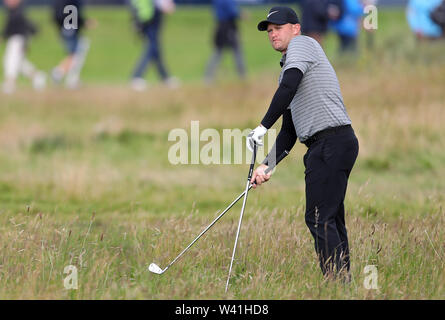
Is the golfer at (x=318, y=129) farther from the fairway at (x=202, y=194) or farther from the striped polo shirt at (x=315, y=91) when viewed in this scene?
the fairway at (x=202, y=194)

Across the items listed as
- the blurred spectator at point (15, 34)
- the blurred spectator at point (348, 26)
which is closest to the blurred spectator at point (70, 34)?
the blurred spectator at point (15, 34)

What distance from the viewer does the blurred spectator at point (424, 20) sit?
54.2 ft

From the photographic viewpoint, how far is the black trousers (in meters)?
5.58

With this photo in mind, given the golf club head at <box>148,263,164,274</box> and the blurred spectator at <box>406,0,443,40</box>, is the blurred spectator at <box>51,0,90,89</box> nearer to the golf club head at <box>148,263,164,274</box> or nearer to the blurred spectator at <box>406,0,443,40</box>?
the blurred spectator at <box>406,0,443,40</box>

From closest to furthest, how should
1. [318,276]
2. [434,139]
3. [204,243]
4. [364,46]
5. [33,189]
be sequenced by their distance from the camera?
[318,276] < [204,243] < [33,189] < [434,139] < [364,46]

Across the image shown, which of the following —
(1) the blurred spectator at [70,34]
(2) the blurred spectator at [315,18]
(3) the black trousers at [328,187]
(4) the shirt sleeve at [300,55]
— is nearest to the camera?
(4) the shirt sleeve at [300,55]

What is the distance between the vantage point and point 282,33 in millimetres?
5664

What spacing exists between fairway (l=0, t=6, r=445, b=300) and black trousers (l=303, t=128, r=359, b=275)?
0.19 m

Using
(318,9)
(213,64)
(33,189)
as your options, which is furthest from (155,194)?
(213,64)

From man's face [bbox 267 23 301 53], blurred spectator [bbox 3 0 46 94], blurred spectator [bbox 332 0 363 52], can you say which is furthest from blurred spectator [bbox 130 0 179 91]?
man's face [bbox 267 23 301 53]

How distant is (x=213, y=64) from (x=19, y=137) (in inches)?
235

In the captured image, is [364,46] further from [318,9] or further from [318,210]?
[318,210]

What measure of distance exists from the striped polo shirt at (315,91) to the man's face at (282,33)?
0.09 meters

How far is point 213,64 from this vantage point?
695 inches
